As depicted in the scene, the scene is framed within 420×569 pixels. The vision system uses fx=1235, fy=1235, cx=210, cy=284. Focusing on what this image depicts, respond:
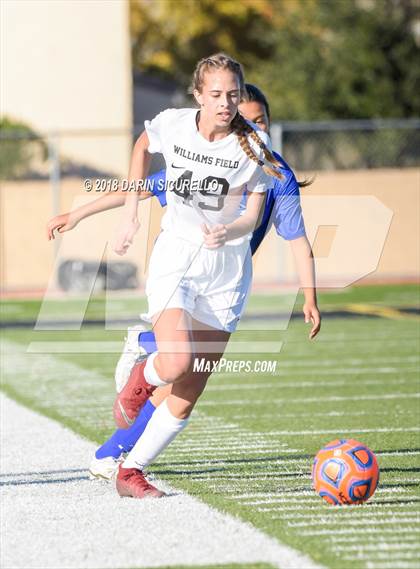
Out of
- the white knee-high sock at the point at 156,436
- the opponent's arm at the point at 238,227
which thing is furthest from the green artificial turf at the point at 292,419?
the opponent's arm at the point at 238,227

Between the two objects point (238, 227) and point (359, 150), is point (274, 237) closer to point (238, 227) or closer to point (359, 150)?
point (359, 150)

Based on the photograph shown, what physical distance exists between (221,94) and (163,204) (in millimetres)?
826

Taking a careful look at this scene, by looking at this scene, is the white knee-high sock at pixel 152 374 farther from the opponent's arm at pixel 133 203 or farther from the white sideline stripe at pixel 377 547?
the white sideline stripe at pixel 377 547

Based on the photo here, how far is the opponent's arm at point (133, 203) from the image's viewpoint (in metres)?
5.39

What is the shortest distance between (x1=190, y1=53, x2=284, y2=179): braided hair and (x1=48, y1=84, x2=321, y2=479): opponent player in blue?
0.42 feet

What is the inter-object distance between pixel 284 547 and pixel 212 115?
1.87 meters

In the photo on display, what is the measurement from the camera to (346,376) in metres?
10.3

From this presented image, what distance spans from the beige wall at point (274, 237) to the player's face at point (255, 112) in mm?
13719

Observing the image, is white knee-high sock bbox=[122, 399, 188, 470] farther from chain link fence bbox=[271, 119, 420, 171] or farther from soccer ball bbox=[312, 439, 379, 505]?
chain link fence bbox=[271, 119, 420, 171]

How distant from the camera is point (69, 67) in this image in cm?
2605

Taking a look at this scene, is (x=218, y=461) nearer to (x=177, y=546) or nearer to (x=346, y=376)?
(x=177, y=546)

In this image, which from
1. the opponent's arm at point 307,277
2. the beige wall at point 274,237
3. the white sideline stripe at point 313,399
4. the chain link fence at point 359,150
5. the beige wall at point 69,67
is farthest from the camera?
the beige wall at point 69,67

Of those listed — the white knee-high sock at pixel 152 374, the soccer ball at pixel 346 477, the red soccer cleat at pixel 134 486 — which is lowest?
the red soccer cleat at pixel 134 486

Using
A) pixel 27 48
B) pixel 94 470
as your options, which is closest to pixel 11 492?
pixel 94 470
